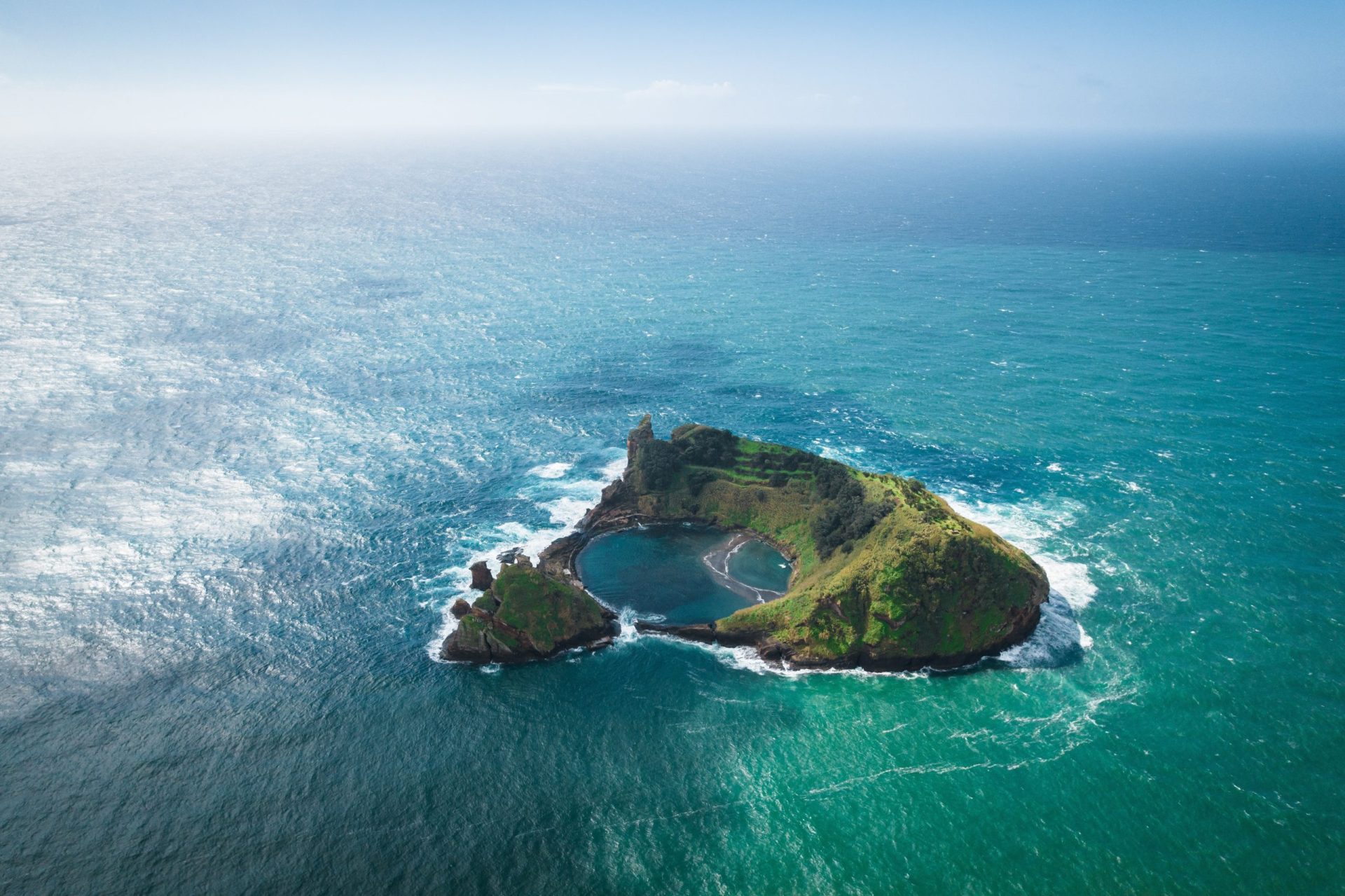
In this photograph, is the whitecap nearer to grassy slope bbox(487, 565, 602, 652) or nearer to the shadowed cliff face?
grassy slope bbox(487, 565, 602, 652)

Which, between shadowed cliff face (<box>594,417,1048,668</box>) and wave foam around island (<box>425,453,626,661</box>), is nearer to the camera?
shadowed cliff face (<box>594,417,1048,668</box>)

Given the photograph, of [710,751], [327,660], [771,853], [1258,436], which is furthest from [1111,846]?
[1258,436]

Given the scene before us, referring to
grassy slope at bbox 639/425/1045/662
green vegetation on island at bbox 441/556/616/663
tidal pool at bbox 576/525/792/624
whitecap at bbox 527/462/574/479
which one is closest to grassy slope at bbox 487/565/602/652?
green vegetation on island at bbox 441/556/616/663

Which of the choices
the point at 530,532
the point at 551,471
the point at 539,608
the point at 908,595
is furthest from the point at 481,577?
the point at 908,595

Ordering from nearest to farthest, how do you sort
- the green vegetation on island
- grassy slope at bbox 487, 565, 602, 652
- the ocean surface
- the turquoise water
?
the ocean surface, the green vegetation on island, grassy slope at bbox 487, 565, 602, 652, the turquoise water

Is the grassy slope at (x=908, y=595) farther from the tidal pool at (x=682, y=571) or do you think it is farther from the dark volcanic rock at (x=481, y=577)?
the dark volcanic rock at (x=481, y=577)

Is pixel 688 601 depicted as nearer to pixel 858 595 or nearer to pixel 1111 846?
pixel 858 595

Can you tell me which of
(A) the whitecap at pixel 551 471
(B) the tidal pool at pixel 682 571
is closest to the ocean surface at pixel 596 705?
(A) the whitecap at pixel 551 471

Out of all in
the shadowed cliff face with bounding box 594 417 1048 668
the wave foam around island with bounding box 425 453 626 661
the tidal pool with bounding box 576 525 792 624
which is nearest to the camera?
the shadowed cliff face with bounding box 594 417 1048 668
